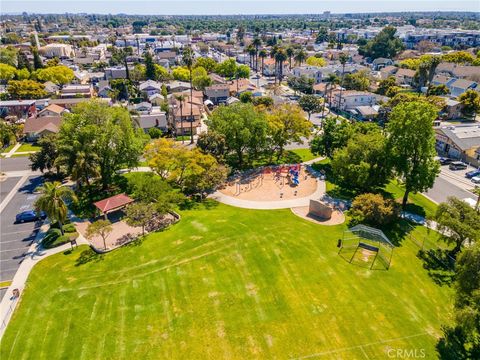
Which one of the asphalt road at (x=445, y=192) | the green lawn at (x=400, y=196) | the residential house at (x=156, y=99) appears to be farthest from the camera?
the residential house at (x=156, y=99)

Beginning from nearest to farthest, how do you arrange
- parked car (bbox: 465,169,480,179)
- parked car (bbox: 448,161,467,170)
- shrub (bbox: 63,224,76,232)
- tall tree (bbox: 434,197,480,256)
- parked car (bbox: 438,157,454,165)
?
tall tree (bbox: 434,197,480,256), shrub (bbox: 63,224,76,232), parked car (bbox: 465,169,480,179), parked car (bbox: 448,161,467,170), parked car (bbox: 438,157,454,165)

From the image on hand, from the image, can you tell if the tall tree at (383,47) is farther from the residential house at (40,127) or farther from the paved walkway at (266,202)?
the residential house at (40,127)

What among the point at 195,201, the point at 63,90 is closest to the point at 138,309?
the point at 195,201

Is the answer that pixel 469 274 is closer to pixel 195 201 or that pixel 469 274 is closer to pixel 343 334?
pixel 343 334

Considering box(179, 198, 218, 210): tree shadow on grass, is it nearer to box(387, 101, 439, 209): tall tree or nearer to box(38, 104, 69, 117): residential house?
box(387, 101, 439, 209): tall tree

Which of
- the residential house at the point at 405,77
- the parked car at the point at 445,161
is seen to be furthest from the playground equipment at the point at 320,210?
the residential house at the point at 405,77

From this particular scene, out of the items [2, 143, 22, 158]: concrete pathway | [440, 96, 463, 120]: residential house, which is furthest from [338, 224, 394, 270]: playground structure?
[440, 96, 463, 120]: residential house
